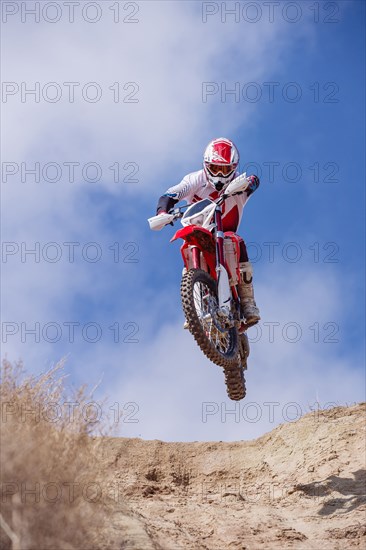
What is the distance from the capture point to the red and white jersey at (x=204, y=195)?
12.0 m

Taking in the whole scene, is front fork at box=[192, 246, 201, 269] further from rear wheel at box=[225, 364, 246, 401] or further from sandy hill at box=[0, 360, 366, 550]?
sandy hill at box=[0, 360, 366, 550]

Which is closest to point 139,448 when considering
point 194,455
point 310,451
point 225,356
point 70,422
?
point 194,455

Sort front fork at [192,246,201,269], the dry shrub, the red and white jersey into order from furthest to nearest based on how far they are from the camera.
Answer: the red and white jersey
front fork at [192,246,201,269]
the dry shrub

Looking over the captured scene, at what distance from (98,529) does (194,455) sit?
7.43m

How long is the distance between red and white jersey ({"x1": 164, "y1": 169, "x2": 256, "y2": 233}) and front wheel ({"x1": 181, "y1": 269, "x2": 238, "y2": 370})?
1.12 m

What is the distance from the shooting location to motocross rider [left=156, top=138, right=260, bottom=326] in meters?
11.8

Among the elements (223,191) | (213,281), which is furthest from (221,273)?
(223,191)

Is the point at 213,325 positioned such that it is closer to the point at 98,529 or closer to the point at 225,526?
the point at 225,526

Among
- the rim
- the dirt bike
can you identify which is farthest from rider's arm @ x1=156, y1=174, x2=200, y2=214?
the rim

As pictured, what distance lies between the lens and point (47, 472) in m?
8.02

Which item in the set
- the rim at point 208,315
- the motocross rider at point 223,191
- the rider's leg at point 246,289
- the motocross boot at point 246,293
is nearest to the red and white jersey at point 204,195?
the motocross rider at point 223,191

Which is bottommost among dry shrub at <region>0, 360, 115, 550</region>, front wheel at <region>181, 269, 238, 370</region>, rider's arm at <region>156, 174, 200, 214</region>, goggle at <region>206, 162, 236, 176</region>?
dry shrub at <region>0, 360, 115, 550</region>

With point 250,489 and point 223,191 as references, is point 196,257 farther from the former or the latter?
point 250,489

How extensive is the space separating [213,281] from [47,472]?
4.22m
